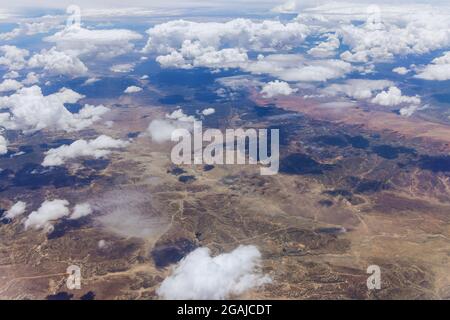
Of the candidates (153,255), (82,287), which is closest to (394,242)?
(153,255)

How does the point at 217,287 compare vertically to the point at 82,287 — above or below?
above

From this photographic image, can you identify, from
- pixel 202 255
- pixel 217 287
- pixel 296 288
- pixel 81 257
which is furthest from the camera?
pixel 81 257

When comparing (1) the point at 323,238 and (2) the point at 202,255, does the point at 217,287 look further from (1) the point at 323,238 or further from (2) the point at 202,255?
(1) the point at 323,238

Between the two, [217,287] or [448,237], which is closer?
[217,287]
